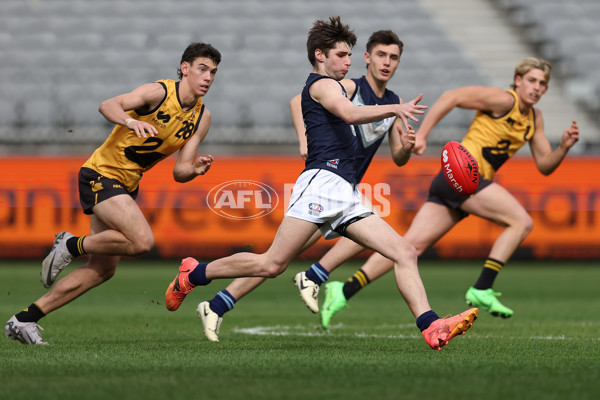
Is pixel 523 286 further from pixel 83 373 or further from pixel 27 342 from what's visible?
pixel 83 373

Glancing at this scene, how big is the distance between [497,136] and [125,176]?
350 centimetres

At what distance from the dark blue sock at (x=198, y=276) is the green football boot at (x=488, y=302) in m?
2.71

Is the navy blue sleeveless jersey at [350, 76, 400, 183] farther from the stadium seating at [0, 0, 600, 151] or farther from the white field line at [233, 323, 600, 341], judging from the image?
the stadium seating at [0, 0, 600, 151]

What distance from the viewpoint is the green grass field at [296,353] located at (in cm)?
432

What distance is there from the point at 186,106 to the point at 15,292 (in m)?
5.46

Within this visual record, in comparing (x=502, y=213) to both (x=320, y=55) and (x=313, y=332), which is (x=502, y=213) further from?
(x=320, y=55)

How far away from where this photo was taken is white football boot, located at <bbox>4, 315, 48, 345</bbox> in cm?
658

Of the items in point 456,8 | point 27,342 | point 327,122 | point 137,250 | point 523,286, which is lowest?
point 523,286

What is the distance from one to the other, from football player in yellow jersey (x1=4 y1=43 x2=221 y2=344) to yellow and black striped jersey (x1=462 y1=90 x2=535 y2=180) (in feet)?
9.10

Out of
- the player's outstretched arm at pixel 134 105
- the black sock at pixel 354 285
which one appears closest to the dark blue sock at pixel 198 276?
the player's outstretched arm at pixel 134 105

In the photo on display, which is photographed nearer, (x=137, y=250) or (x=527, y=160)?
(x=137, y=250)

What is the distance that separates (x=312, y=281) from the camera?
737 centimetres

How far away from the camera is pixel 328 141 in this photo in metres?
6.02

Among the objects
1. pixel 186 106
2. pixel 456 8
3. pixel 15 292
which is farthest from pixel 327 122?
pixel 456 8
